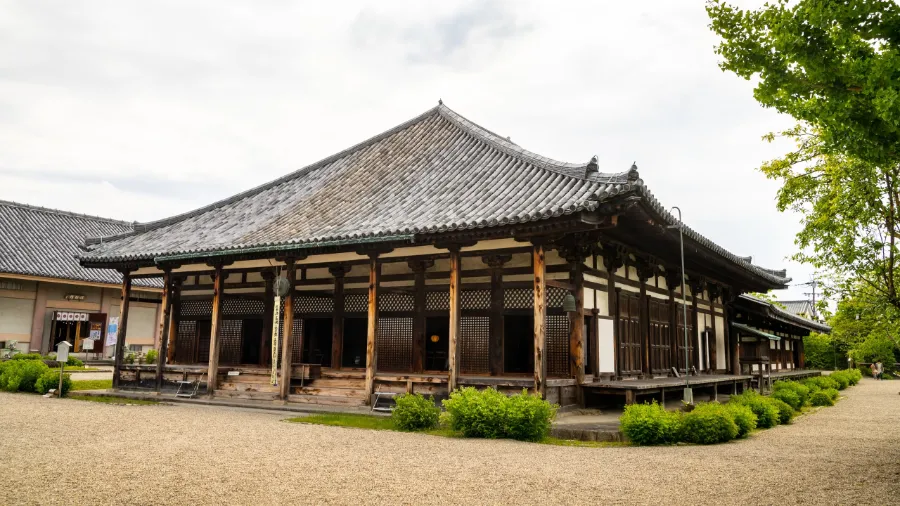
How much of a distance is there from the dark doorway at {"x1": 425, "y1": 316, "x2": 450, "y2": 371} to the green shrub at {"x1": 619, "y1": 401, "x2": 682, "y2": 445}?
20.8ft

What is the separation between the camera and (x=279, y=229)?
16.3 meters

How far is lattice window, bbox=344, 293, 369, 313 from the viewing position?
1672cm

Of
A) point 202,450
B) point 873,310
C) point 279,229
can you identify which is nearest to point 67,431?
point 202,450

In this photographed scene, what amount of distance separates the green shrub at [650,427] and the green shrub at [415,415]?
3.41 m

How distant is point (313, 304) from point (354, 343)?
5.30 feet

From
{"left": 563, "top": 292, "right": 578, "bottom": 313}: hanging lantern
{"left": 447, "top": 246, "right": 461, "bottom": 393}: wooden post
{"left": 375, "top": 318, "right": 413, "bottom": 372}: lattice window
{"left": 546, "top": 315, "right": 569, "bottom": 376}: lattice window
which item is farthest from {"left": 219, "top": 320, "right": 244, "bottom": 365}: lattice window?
{"left": 563, "top": 292, "right": 578, "bottom": 313}: hanging lantern

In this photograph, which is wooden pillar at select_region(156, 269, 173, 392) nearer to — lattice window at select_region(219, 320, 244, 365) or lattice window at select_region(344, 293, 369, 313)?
lattice window at select_region(219, 320, 244, 365)

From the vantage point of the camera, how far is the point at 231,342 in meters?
19.5

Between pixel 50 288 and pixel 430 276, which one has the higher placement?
pixel 50 288

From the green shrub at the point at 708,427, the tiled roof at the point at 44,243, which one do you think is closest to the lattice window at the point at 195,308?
the tiled roof at the point at 44,243

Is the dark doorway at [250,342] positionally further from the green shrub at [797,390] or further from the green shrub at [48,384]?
the green shrub at [797,390]

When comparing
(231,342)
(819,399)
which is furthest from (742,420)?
(231,342)

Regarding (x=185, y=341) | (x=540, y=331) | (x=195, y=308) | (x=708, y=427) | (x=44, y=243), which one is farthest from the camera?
(x=44, y=243)

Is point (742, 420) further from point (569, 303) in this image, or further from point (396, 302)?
point (396, 302)
